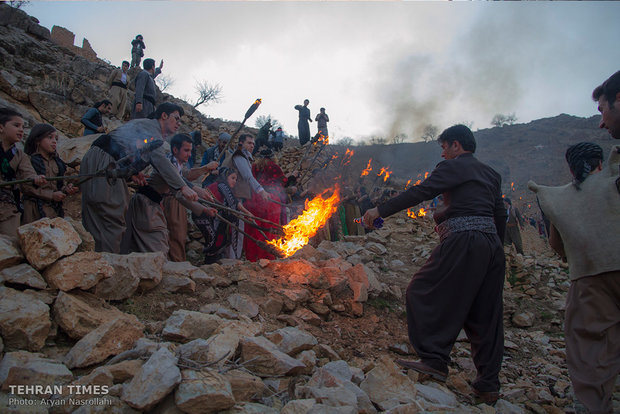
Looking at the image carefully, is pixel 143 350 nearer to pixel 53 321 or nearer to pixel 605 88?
pixel 53 321

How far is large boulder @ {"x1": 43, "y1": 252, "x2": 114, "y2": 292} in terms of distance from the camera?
2293 millimetres

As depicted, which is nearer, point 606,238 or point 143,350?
point 143,350

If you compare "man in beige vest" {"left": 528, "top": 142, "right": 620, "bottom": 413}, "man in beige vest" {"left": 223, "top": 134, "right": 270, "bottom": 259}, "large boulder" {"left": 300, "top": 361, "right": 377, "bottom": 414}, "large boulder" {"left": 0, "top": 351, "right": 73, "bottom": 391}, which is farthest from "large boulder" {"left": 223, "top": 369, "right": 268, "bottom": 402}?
"man in beige vest" {"left": 223, "top": 134, "right": 270, "bottom": 259}

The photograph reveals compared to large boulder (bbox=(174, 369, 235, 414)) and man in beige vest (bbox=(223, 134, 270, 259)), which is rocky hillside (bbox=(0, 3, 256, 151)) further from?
large boulder (bbox=(174, 369, 235, 414))

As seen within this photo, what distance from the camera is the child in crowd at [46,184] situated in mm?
3297

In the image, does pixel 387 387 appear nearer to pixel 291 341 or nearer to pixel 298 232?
pixel 291 341

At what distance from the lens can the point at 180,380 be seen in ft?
5.38

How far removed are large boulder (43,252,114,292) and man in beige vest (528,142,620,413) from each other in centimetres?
314

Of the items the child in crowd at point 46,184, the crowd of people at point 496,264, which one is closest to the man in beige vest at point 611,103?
the crowd of people at point 496,264

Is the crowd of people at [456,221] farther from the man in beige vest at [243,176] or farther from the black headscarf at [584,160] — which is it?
the man in beige vest at [243,176]

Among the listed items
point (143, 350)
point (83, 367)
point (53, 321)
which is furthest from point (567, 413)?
point (53, 321)

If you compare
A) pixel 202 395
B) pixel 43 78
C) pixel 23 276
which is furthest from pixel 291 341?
pixel 43 78

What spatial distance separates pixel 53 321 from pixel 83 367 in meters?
0.45

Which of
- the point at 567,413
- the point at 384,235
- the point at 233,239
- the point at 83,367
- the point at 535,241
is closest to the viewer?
the point at 83,367
